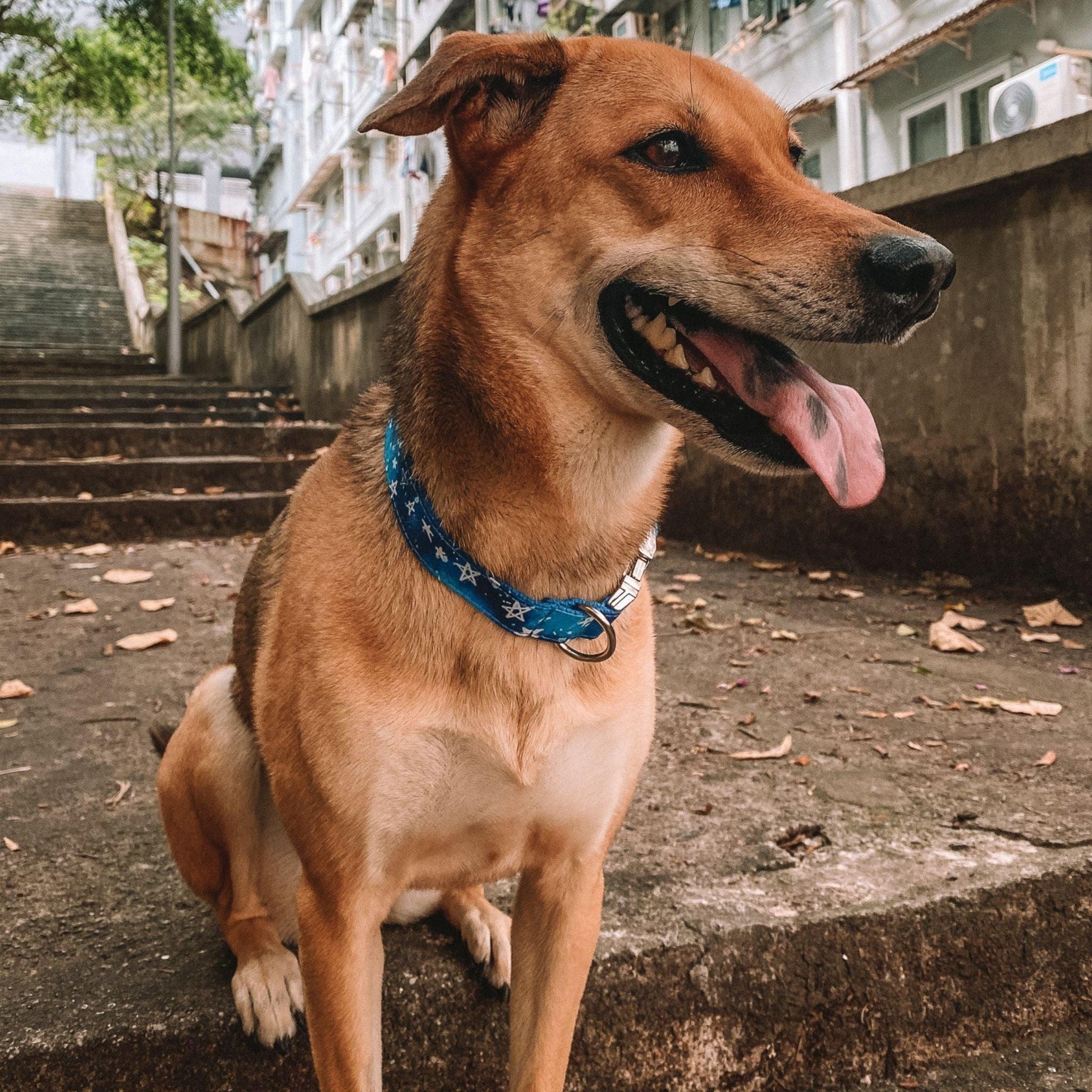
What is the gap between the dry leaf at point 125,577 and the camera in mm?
5469

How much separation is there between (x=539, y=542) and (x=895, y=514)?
12.3ft

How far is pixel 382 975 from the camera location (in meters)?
1.87

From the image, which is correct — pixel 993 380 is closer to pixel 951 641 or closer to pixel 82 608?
pixel 951 641

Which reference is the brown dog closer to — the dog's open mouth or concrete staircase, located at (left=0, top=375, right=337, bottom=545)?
the dog's open mouth

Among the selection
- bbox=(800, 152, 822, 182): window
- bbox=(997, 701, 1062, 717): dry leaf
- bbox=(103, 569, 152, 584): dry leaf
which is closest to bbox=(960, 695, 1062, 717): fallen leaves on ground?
bbox=(997, 701, 1062, 717): dry leaf

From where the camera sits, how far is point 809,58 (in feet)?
40.5

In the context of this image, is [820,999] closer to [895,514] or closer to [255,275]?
[895,514]

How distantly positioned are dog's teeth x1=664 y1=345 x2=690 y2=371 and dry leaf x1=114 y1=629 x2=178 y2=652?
11.1 ft

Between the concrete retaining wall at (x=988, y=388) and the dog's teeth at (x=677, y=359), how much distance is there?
10.5 ft

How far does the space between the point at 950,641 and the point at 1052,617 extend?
571 mm

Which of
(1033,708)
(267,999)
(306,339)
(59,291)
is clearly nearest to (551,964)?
(267,999)

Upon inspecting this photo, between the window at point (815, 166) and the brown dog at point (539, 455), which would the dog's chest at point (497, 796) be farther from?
the window at point (815, 166)

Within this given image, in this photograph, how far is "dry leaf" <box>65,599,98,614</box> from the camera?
4863 mm

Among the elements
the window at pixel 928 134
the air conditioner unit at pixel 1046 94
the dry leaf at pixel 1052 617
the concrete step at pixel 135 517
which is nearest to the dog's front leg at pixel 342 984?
the dry leaf at pixel 1052 617
